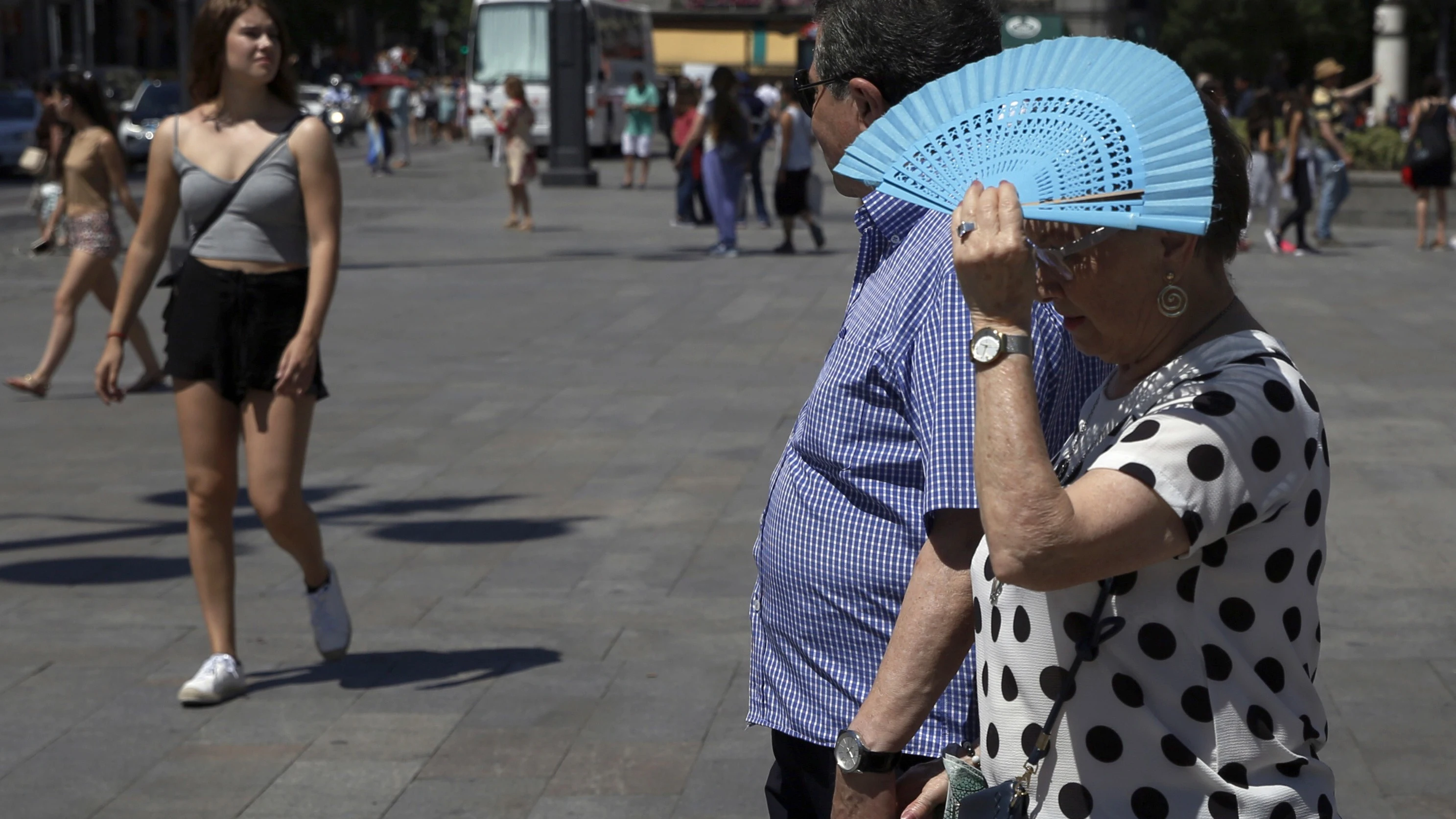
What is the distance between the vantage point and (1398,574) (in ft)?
18.9

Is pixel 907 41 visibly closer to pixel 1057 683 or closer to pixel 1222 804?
pixel 1057 683

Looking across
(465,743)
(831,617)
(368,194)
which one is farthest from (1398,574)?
(368,194)

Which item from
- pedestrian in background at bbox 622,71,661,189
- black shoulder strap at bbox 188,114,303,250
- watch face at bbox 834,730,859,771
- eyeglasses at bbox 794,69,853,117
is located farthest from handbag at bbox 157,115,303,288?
pedestrian in background at bbox 622,71,661,189

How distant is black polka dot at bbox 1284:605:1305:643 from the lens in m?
1.75

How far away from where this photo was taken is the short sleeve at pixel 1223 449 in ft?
5.45

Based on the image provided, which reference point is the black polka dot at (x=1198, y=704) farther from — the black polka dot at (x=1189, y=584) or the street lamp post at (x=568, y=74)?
the street lamp post at (x=568, y=74)

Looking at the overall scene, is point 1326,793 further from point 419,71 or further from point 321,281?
point 419,71

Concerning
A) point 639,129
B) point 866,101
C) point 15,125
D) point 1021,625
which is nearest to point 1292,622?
Answer: point 1021,625

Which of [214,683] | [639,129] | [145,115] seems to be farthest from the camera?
[145,115]

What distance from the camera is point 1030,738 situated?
1.83 metres

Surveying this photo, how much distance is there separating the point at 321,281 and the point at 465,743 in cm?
125

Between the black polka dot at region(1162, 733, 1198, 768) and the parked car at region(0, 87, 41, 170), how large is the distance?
29.0m

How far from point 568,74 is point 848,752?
24594 millimetres

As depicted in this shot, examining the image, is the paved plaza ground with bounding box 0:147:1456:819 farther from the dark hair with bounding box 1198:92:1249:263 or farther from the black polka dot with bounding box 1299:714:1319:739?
the dark hair with bounding box 1198:92:1249:263
